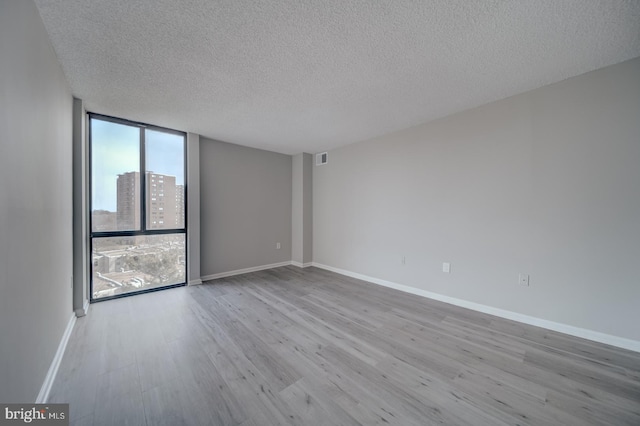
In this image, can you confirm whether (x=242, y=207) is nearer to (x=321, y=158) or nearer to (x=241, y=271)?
(x=241, y=271)

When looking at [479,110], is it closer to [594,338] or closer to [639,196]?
[639,196]

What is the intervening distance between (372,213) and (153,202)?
3596mm

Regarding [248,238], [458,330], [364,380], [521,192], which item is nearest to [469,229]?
[521,192]

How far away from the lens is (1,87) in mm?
1044

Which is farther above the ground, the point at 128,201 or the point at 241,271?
the point at 128,201

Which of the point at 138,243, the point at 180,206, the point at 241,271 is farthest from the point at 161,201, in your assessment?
the point at 241,271

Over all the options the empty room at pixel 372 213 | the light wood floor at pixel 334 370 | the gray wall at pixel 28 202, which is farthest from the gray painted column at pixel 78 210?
the gray wall at pixel 28 202

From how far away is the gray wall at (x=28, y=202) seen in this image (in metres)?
1.09

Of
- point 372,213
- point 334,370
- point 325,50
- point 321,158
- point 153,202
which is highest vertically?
point 325,50

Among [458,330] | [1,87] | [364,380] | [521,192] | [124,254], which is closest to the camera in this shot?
[1,87]

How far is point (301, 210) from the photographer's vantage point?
505 centimetres

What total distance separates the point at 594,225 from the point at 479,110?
1676mm

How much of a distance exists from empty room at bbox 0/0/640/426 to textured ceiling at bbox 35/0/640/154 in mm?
19

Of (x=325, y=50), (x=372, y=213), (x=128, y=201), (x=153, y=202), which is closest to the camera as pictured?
(x=325, y=50)
